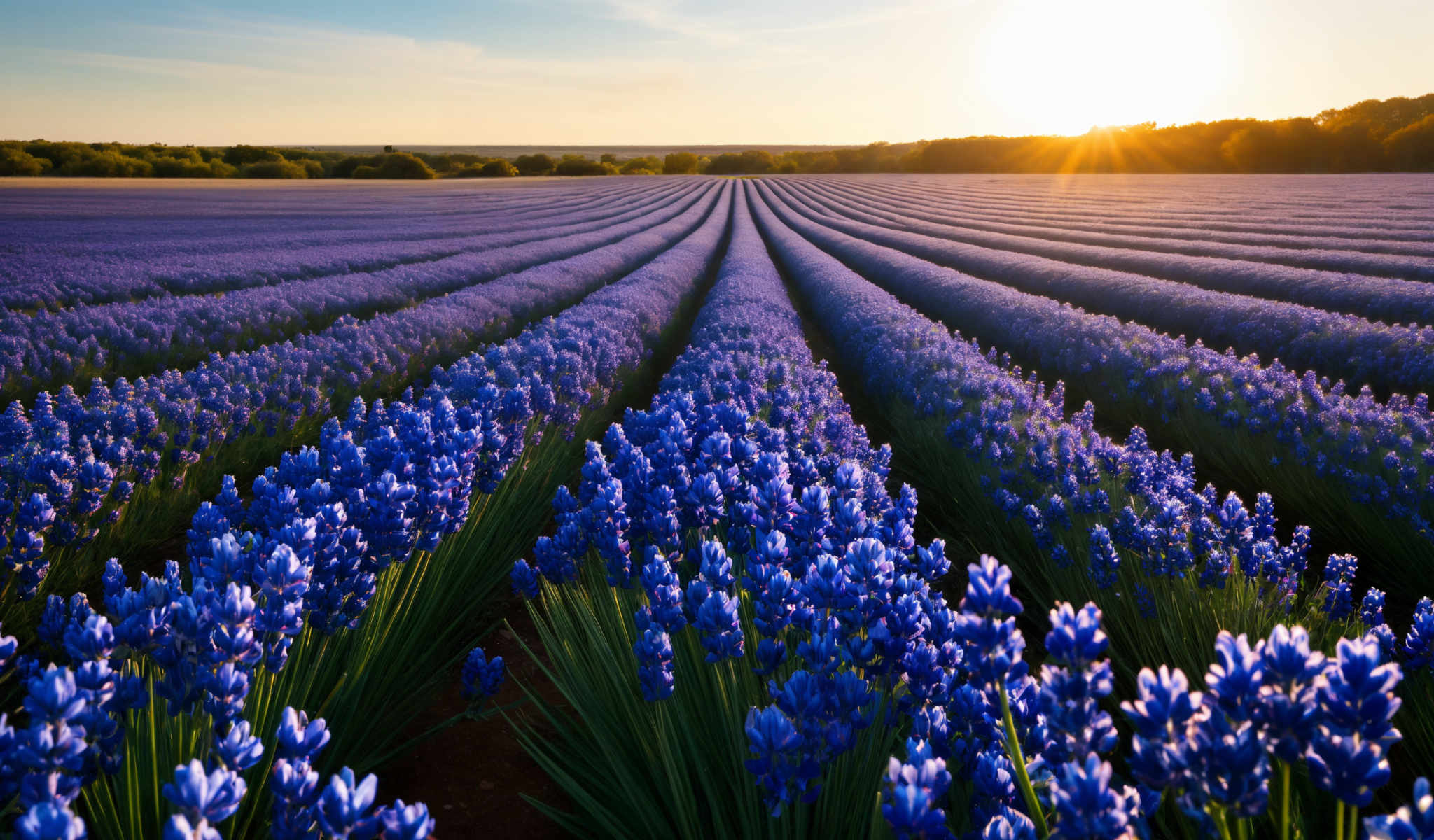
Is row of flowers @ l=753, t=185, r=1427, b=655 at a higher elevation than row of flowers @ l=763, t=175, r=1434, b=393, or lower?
higher

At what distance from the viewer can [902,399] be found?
618 centimetres

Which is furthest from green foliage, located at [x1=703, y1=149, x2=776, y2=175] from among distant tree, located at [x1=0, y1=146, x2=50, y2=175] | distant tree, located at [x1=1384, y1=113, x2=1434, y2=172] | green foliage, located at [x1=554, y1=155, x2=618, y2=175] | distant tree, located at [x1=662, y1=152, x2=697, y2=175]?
distant tree, located at [x1=0, y1=146, x2=50, y2=175]

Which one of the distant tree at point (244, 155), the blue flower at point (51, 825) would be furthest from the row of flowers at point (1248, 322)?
the distant tree at point (244, 155)

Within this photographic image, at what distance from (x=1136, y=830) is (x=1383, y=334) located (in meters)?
8.48

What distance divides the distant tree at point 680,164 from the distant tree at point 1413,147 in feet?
223

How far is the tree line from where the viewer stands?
52781mm

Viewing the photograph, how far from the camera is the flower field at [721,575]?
103 centimetres

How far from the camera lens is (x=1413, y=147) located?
53375 mm

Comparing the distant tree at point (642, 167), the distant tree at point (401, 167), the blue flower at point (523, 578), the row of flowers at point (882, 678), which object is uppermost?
the row of flowers at point (882, 678)

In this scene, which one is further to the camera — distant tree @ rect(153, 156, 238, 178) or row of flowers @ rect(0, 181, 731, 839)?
distant tree @ rect(153, 156, 238, 178)

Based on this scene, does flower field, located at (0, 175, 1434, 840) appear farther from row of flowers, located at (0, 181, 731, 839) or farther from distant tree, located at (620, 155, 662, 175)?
distant tree, located at (620, 155, 662, 175)

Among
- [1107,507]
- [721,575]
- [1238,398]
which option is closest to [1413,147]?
[1238,398]

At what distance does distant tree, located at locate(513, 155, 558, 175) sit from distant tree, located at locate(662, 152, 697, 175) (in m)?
19.1

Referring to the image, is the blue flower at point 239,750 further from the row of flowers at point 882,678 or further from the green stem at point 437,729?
the green stem at point 437,729
